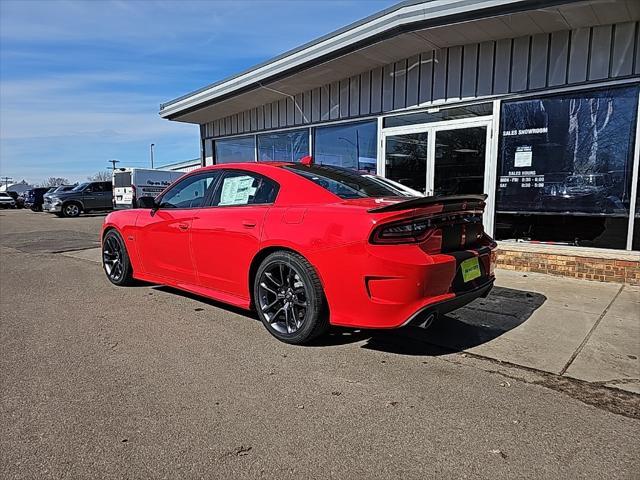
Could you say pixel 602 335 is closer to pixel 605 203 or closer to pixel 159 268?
pixel 605 203

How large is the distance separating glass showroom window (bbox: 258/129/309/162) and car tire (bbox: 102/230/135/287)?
187 inches

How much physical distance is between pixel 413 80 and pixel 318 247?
5.14 m

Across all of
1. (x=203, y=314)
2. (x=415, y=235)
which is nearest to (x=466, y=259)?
(x=415, y=235)

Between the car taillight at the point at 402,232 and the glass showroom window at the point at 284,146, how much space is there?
669 centimetres

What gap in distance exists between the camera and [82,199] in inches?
875

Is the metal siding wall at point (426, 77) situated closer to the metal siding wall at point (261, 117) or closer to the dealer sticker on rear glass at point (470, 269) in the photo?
the metal siding wall at point (261, 117)

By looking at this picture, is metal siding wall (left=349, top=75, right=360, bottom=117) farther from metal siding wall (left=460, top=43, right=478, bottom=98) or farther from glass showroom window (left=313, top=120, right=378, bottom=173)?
metal siding wall (left=460, top=43, right=478, bottom=98)

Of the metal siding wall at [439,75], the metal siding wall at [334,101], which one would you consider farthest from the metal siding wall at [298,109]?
the metal siding wall at [439,75]

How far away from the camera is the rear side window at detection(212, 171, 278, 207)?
391cm

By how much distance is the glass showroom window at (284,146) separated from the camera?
9.63 meters

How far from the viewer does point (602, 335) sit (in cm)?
383

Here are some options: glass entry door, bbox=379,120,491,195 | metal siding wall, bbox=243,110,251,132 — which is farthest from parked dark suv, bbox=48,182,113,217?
glass entry door, bbox=379,120,491,195

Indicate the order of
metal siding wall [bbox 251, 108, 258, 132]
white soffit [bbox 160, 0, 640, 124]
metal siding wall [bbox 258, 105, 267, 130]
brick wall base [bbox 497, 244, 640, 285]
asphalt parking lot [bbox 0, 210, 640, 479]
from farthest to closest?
metal siding wall [bbox 251, 108, 258, 132], metal siding wall [bbox 258, 105, 267, 130], brick wall base [bbox 497, 244, 640, 285], white soffit [bbox 160, 0, 640, 124], asphalt parking lot [bbox 0, 210, 640, 479]

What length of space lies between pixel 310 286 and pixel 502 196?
442cm
